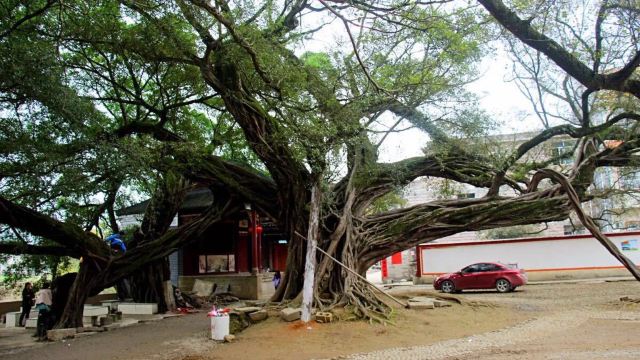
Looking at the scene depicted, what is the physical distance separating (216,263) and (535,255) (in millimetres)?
14457

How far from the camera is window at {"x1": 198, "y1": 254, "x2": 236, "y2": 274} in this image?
2238cm

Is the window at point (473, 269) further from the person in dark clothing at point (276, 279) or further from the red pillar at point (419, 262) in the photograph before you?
the person in dark clothing at point (276, 279)

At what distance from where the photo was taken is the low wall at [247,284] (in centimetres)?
2019

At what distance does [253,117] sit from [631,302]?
1033 centimetres

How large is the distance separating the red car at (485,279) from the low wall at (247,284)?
6923 mm

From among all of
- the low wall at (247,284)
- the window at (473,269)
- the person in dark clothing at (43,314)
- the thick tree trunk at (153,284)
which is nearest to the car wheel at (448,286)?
the window at (473,269)

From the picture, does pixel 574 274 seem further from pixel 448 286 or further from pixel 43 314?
pixel 43 314

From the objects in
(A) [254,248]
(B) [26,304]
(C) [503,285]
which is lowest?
(C) [503,285]

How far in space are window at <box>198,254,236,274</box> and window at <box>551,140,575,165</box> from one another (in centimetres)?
1402

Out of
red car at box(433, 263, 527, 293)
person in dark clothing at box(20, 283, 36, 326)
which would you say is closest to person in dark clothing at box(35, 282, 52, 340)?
person in dark clothing at box(20, 283, 36, 326)

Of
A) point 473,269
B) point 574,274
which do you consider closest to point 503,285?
point 473,269

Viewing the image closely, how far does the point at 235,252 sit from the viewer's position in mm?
22859

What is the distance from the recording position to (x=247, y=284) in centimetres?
2033

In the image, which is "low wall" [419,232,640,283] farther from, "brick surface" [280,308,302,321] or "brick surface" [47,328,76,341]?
"brick surface" [47,328,76,341]
